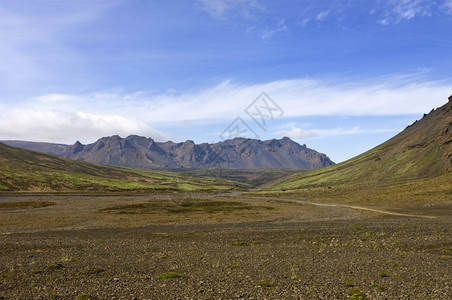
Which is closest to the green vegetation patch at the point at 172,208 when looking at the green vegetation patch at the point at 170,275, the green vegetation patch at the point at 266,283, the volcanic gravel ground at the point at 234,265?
the volcanic gravel ground at the point at 234,265

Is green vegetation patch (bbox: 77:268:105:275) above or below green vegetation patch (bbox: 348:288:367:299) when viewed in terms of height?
below

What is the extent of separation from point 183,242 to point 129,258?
979 cm

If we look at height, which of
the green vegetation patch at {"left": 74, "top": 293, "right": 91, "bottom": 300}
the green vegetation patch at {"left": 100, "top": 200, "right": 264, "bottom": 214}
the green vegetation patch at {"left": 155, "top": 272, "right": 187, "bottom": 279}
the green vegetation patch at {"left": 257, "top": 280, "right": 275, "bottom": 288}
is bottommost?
the green vegetation patch at {"left": 100, "top": 200, "right": 264, "bottom": 214}

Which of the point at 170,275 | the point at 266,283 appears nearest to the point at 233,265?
the point at 170,275

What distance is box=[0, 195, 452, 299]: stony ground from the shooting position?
65.2ft

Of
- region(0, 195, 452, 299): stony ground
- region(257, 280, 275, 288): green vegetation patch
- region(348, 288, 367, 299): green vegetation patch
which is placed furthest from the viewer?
region(257, 280, 275, 288): green vegetation patch

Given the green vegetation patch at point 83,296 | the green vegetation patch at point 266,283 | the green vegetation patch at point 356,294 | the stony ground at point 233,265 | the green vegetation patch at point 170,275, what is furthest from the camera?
the green vegetation patch at point 170,275

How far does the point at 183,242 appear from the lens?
39.2m

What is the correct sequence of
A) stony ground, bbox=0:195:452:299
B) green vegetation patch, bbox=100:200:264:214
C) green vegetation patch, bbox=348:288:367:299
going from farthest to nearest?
green vegetation patch, bbox=100:200:264:214 → stony ground, bbox=0:195:452:299 → green vegetation patch, bbox=348:288:367:299

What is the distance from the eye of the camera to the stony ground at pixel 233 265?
19.9 m

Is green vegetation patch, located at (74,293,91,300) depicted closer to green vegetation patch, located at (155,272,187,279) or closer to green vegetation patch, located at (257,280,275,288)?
green vegetation patch, located at (155,272,187,279)

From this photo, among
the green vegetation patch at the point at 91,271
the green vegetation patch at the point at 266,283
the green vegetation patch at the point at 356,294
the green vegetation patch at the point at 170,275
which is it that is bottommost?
the green vegetation patch at the point at 91,271

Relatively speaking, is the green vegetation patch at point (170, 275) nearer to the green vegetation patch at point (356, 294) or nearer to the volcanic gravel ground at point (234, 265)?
the volcanic gravel ground at point (234, 265)

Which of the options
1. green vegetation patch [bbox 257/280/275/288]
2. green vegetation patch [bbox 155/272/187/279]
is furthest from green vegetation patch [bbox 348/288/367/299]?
green vegetation patch [bbox 155/272/187/279]
